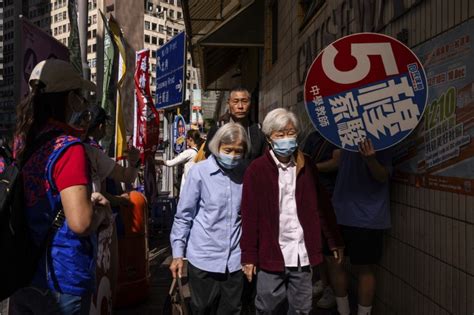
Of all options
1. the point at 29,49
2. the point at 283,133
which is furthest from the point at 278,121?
the point at 29,49

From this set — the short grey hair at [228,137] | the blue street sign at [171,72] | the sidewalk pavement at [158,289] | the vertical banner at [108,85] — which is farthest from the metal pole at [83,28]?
the short grey hair at [228,137]

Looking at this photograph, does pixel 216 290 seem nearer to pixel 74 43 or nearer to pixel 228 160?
pixel 228 160

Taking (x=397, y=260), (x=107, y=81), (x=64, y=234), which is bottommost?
(x=397, y=260)

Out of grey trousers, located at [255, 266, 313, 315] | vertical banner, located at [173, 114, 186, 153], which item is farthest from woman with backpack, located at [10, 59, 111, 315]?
vertical banner, located at [173, 114, 186, 153]

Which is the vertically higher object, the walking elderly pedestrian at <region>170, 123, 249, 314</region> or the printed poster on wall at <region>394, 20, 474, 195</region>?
the printed poster on wall at <region>394, 20, 474, 195</region>

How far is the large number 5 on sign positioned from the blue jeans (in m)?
2.17

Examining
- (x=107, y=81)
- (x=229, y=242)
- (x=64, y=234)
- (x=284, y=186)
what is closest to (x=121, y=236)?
(x=107, y=81)

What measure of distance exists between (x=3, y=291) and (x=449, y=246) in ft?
8.18

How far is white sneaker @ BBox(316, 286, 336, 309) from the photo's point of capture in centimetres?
475

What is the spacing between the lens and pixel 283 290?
324 cm

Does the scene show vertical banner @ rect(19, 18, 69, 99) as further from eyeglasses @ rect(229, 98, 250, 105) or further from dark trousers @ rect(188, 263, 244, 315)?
dark trousers @ rect(188, 263, 244, 315)

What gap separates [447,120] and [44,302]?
246cm

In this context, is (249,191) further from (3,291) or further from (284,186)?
(3,291)

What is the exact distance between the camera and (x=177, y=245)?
3.26 metres
